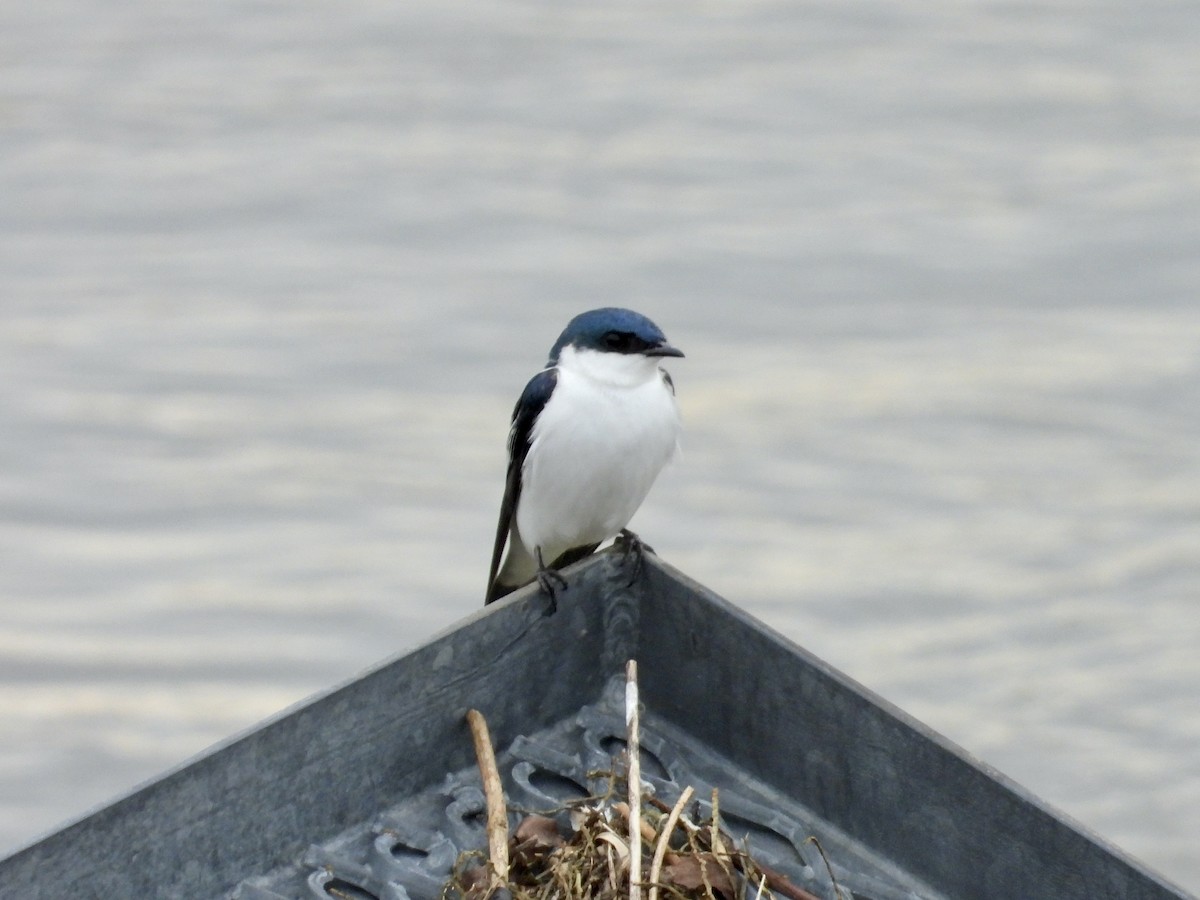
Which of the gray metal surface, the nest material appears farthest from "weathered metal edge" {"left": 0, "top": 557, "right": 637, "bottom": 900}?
the nest material

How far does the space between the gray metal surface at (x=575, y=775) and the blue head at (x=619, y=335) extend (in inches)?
36.9

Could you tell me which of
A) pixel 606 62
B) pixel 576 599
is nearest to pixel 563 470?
pixel 576 599

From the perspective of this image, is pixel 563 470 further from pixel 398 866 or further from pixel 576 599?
pixel 398 866

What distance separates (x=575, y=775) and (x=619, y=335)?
1523 mm

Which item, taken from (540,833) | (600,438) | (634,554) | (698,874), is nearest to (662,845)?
(698,874)

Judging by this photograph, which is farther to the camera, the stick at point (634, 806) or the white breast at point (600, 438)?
the white breast at point (600, 438)

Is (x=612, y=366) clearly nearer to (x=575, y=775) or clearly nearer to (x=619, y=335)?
(x=619, y=335)

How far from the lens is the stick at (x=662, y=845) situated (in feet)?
11.9

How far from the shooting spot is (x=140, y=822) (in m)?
3.79

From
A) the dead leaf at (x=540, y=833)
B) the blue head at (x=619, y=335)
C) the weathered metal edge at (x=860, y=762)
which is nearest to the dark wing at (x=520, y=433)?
the blue head at (x=619, y=335)

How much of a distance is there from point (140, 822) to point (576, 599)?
113 cm

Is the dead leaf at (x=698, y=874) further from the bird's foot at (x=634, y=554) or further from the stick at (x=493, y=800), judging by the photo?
the bird's foot at (x=634, y=554)

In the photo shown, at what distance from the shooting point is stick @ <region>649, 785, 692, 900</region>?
3.64 m

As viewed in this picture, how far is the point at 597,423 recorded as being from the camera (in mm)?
5539
